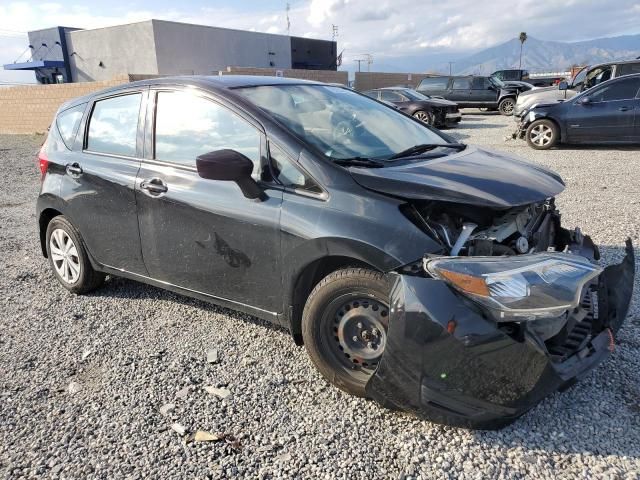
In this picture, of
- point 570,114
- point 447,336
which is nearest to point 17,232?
point 447,336

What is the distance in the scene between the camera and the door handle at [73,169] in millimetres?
4039

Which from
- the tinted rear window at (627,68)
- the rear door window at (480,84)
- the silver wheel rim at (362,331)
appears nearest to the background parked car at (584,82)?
the tinted rear window at (627,68)

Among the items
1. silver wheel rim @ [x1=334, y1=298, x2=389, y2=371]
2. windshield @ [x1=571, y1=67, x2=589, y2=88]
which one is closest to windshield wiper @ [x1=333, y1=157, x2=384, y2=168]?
silver wheel rim @ [x1=334, y1=298, x2=389, y2=371]

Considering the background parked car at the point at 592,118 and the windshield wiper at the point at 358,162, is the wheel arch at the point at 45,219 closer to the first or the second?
the windshield wiper at the point at 358,162

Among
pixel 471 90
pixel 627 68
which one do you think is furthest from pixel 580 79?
pixel 471 90

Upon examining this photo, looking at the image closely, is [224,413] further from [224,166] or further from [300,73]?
[300,73]

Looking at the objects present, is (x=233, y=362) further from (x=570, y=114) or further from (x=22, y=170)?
(x=22, y=170)

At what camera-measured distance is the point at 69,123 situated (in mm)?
4371

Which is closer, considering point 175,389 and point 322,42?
point 175,389

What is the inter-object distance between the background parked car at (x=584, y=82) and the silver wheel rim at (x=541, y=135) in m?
1.30

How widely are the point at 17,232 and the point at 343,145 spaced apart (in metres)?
5.41

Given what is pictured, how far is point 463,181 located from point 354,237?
2.25 feet

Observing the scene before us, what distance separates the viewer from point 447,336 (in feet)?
7.50

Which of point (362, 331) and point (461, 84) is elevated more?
point (461, 84)
